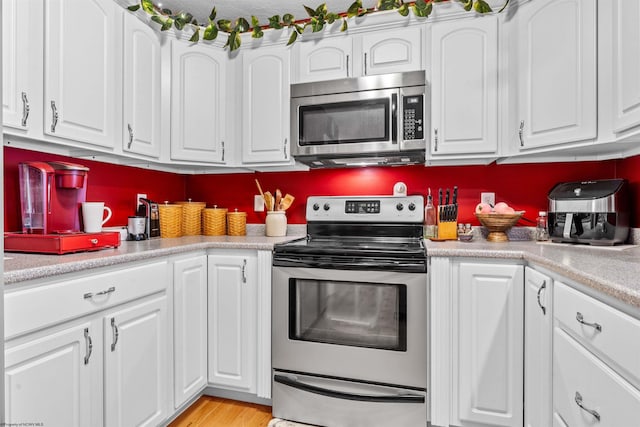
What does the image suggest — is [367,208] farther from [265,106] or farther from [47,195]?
[47,195]

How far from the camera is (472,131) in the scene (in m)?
2.06

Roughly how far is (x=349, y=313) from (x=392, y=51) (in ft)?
4.92

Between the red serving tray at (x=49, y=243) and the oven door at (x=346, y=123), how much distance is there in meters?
1.22

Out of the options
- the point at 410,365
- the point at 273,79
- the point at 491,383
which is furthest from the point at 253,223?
the point at 491,383

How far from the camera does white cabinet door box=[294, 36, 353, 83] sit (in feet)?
7.32

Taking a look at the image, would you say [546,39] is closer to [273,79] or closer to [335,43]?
[335,43]

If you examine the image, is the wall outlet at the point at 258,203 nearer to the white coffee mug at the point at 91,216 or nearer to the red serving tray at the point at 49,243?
the white coffee mug at the point at 91,216

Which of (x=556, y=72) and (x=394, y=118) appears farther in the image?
(x=394, y=118)

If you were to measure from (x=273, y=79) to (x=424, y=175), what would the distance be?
116 cm

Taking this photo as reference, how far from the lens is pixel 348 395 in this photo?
1.82 metres

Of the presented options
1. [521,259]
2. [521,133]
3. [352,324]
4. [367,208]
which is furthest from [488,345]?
[521,133]

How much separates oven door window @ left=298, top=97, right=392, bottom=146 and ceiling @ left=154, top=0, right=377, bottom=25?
2.13 ft

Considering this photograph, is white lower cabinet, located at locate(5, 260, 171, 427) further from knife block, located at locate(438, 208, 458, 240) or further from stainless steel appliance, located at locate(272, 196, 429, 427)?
knife block, located at locate(438, 208, 458, 240)

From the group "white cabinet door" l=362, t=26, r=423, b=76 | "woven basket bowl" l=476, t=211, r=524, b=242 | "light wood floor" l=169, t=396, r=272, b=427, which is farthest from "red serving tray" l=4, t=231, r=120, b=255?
"woven basket bowl" l=476, t=211, r=524, b=242
